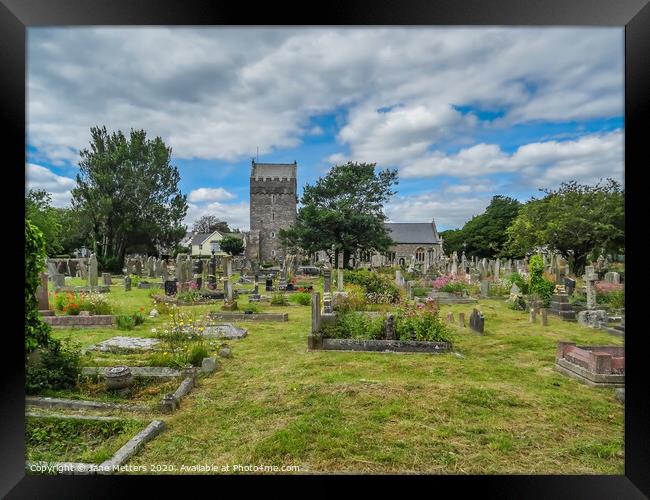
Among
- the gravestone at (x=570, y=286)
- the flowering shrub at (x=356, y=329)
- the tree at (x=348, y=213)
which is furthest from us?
the tree at (x=348, y=213)

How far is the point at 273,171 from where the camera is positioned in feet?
102

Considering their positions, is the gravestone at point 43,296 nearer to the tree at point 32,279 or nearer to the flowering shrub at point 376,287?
the tree at point 32,279

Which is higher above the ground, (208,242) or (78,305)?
(208,242)

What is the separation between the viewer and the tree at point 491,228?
2439cm

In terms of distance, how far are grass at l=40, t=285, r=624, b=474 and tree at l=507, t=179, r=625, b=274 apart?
Result: 11821 mm

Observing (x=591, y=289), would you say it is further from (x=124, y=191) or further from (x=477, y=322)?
(x=124, y=191)

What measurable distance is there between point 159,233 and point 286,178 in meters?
16.3

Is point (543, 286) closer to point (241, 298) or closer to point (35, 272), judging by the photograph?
point (241, 298)

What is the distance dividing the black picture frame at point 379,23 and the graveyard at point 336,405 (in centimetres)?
20

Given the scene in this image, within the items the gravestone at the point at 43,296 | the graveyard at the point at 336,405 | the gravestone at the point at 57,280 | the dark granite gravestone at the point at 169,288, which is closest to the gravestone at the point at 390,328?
the graveyard at the point at 336,405

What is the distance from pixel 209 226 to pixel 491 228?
2658 cm

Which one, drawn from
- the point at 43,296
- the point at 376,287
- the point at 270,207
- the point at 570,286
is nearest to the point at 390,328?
the point at 376,287

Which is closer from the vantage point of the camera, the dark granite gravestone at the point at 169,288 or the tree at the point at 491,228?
the dark granite gravestone at the point at 169,288

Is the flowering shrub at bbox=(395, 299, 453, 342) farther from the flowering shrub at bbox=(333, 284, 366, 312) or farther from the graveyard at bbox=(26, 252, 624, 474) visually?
the flowering shrub at bbox=(333, 284, 366, 312)
